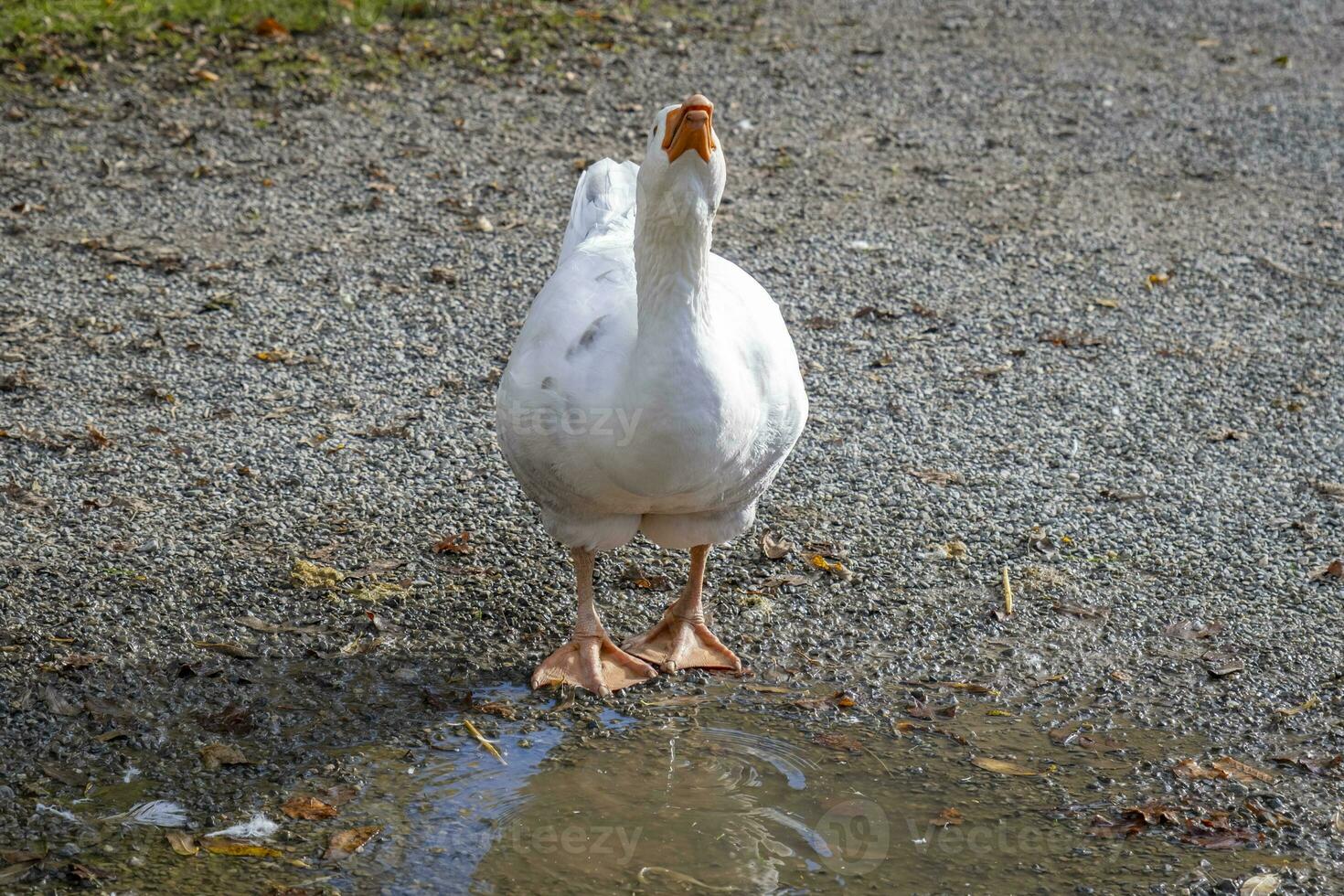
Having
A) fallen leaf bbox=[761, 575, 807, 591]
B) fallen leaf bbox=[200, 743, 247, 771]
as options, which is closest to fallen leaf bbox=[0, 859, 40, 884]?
fallen leaf bbox=[200, 743, 247, 771]

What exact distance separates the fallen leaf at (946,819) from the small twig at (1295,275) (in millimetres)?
5075

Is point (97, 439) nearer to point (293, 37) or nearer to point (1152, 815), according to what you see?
point (1152, 815)

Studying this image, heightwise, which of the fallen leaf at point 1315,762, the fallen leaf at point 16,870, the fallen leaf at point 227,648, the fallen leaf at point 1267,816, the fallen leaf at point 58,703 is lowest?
the fallen leaf at point 16,870

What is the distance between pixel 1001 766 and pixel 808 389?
2626mm

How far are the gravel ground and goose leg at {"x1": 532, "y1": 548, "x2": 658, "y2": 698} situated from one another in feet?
0.34

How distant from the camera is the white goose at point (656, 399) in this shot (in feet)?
12.0

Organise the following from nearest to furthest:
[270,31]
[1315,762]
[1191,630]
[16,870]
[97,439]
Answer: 1. [16,870]
2. [1315,762]
3. [1191,630]
4. [97,439]
5. [270,31]

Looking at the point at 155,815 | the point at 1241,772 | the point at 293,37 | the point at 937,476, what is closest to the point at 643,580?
the point at 937,476

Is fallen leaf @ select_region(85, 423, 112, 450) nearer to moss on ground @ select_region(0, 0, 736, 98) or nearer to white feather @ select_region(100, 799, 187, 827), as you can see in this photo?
white feather @ select_region(100, 799, 187, 827)

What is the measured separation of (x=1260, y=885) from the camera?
3.47 m

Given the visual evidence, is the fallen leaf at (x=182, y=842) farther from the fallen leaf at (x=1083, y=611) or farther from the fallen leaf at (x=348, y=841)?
the fallen leaf at (x=1083, y=611)

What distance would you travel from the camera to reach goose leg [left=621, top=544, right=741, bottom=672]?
443cm

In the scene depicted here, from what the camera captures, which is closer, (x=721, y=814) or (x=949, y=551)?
(x=721, y=814)

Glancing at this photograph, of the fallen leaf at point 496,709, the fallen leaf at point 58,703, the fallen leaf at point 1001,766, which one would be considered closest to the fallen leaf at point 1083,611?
the fallen leaf at point 1001,766
